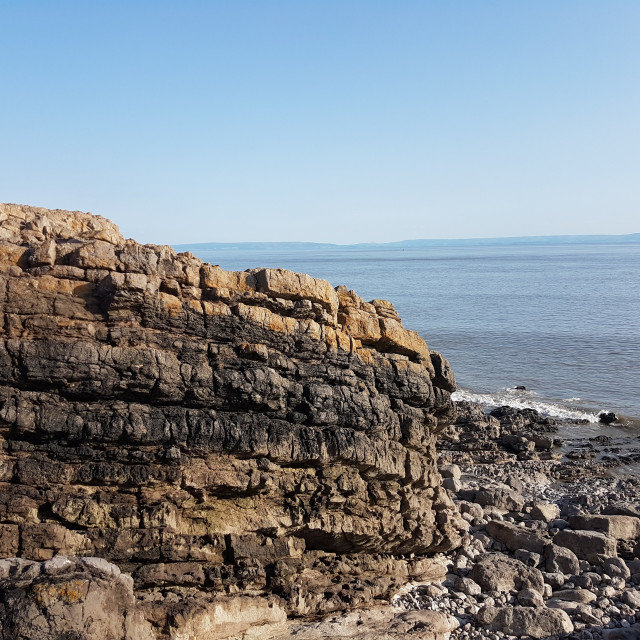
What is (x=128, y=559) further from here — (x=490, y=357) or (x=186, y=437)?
(x=490, y=357)

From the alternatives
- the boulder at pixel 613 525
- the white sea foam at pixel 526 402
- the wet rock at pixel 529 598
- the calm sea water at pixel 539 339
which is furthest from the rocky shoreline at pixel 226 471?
the calm sea water at pixel 539 339

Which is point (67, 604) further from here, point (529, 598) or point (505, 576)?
point (505, 576)

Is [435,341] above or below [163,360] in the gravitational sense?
below

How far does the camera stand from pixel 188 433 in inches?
565

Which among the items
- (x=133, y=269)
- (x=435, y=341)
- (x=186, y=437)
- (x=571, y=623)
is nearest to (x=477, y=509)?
(x=571, y=623)

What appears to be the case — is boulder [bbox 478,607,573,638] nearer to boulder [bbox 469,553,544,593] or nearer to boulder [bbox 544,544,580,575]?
boulder [bbox 469,553,544,593]

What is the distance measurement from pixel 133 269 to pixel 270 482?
19.0 feet

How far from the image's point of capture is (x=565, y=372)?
53406 mm

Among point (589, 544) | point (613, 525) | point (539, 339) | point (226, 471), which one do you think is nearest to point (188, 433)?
point (226, 471)

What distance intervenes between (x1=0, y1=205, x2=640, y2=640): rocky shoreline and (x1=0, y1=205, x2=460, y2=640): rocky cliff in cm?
4

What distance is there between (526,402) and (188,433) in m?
35.7

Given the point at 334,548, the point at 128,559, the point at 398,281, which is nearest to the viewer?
the point at 128,559

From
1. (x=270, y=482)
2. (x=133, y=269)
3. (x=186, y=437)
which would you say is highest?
(x=133, y=269)

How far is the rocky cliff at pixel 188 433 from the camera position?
13359 mm
